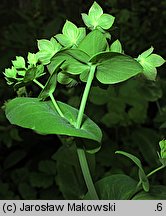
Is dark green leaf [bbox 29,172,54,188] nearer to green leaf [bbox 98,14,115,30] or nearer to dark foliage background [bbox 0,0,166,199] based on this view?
dark foliage background [bbox 0,0,166,199]

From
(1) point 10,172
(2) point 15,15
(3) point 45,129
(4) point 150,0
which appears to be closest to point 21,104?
(3) point 45,129

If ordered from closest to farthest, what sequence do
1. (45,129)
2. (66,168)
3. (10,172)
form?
1. (45,129)
2. (66,168)
3. (10,172)

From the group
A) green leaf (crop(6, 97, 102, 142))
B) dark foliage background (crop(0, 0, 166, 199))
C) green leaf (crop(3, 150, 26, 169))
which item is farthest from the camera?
green leaf (crop(3, 150, 26, 169))

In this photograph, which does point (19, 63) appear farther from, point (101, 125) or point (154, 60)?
point (101, 125)

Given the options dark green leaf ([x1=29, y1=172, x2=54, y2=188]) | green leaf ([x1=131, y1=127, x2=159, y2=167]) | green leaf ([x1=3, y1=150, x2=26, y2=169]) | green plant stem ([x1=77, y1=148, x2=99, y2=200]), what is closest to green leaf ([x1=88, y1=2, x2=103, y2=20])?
green plant stem ([x1=77, y1=148, x2=99, y2=200])

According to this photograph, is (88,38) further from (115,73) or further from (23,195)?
(23,195)

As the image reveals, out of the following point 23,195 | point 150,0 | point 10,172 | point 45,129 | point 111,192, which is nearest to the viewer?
point 45,129
